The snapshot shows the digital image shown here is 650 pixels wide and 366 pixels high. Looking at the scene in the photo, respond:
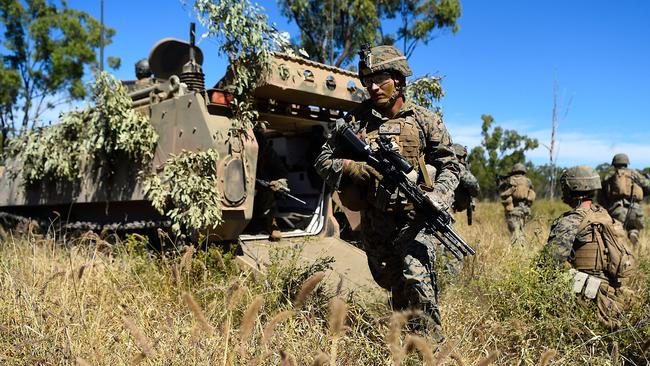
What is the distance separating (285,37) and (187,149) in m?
1.35

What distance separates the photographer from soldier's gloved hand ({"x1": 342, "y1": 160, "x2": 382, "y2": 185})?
378 cm

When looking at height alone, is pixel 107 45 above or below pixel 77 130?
above

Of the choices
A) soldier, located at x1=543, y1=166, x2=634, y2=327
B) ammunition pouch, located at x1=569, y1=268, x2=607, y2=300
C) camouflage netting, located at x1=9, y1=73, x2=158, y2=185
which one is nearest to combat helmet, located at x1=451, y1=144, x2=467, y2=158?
soldier, located at x1=543, y1=166, x2=634, y2=327

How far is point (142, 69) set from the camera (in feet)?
30.5

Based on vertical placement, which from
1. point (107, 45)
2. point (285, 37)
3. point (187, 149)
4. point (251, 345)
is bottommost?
point (251, 345)

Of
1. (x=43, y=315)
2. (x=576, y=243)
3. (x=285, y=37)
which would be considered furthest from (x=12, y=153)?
(x=576, y=243)

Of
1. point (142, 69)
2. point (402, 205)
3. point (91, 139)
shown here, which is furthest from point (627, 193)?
point (91, 139)

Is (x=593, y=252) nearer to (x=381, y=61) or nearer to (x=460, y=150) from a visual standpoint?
(x=381, y=61)

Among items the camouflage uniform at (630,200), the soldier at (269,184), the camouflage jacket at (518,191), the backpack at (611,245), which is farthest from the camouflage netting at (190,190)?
the camouflage uniform at (630,200)

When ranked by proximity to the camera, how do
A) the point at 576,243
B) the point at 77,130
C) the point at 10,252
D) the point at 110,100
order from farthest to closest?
the point at 77,130, the point at 110,100, the point at 10,252, the point at 576,243

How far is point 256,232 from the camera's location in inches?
268

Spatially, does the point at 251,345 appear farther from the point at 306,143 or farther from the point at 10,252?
the point at 306,143

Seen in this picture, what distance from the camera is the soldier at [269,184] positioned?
645cm

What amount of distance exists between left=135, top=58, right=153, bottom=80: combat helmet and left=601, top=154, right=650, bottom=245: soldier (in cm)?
778
